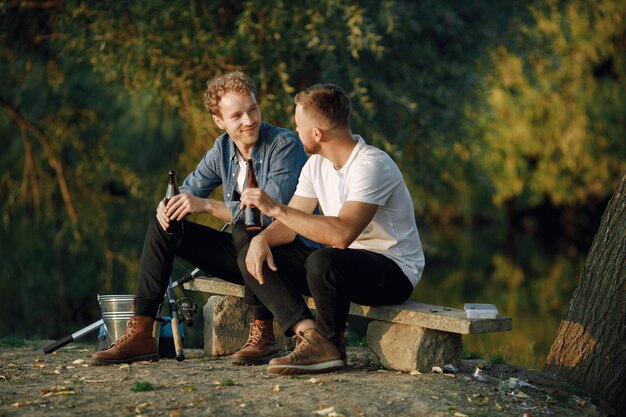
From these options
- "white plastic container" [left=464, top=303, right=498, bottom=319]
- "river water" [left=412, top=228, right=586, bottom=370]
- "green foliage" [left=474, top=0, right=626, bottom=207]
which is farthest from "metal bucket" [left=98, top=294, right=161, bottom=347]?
"green foliage" [left=474, top=0, right=626, bottom=207]

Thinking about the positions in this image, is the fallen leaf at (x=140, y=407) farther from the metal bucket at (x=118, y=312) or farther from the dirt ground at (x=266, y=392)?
the metal bucket at (x=118, y=312)

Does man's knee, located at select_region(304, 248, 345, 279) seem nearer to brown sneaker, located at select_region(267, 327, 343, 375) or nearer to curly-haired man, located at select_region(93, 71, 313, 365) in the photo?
brown sneaker, located at select_region(267, 327, 343, 375)

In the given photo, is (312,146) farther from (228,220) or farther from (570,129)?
(570,129)

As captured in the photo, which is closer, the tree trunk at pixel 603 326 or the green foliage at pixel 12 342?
the tree trunk at pixel 603 326

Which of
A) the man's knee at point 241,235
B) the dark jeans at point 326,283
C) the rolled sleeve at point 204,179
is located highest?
the rolled sleeve at point 204,179

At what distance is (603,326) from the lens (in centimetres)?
521

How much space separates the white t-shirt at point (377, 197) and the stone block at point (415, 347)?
27 cm

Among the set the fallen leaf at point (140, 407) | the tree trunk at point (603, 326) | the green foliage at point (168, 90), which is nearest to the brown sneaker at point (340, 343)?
the fallen leaf at point (140, 407)

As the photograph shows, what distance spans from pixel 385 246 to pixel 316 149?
22.8 inches

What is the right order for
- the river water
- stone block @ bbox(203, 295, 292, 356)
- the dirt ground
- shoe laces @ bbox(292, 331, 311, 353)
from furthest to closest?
the river water < stone block @ bbox(203, 295, 292, 356) < shoe laces @ bbox(292, 331, 311, 353) < the dirt ground

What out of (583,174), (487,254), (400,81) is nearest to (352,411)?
(400,81)

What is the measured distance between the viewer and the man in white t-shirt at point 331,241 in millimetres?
4586

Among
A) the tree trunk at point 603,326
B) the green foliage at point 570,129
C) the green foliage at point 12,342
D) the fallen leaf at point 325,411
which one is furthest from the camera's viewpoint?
the green foliage at point 570,129

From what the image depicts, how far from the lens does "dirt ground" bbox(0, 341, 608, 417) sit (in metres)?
4.15
